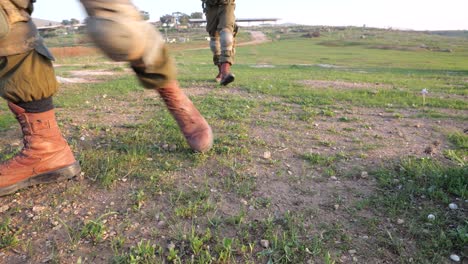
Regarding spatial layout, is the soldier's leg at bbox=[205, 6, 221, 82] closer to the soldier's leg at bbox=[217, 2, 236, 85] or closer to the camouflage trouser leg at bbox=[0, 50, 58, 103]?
the soldier's leg at bbox=[217, 2, 236, 85]

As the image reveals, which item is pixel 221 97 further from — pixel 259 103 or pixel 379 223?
pixel 379 223

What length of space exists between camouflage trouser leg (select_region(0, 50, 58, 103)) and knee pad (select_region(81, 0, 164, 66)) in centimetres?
70

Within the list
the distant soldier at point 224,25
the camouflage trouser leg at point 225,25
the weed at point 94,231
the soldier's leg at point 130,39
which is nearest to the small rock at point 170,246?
the weed at point 94,231

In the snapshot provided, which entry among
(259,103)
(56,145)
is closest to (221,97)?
(259,103)

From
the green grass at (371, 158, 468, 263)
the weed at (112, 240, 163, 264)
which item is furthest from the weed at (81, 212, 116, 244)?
the green grass at (371, 158, 468, 263)

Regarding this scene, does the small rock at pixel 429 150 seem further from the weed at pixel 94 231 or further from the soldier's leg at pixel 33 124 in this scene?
the soldier's leg at pixel 33 124

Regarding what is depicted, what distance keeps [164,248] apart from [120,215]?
0.36m

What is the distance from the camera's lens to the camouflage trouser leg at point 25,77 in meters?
1.87

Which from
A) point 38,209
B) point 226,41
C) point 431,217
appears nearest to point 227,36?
point 226,41

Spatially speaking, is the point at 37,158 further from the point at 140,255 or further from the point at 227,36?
the point at 227,36

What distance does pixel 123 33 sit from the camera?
1.45 metres

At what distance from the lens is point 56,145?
81.7 inches

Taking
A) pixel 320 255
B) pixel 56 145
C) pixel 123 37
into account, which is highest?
pixel 123 37

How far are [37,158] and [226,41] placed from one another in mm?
3921
